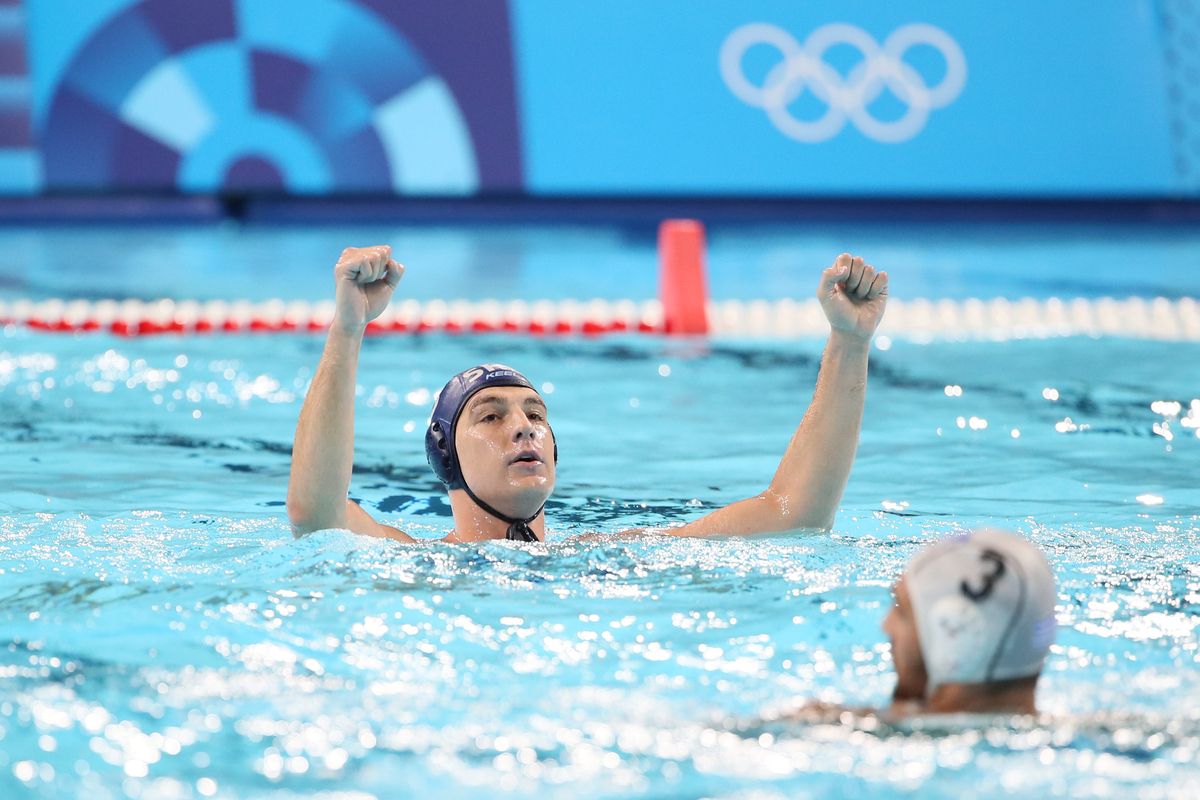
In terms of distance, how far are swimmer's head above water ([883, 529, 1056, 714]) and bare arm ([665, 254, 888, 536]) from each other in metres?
0.99

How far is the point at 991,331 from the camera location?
6.97m

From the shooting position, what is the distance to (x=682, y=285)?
721 centimetres

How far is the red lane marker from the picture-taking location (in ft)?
23.4

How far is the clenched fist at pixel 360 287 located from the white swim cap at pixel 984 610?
4.17 ft

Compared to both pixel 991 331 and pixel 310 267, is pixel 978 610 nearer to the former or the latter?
pixel 991 331

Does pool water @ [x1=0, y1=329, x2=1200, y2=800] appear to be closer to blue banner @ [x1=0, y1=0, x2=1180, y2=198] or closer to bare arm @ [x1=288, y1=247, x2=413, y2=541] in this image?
bare arm @ [x1=288, y1=247, x2=413, y2=541]

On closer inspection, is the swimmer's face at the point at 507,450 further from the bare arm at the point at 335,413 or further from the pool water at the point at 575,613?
the bare arm at the point at 335,413

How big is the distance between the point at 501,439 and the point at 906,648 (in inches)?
49.5


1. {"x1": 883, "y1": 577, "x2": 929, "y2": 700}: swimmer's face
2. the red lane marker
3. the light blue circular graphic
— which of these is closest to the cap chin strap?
{"x1": 883, "y1": 577, "x2": 929, "y2": 700}: swimmer's face

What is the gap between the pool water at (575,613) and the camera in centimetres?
199

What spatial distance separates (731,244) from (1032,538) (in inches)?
307

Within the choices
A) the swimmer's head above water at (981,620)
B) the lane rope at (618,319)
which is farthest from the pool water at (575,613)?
the lane rope at (618,319)

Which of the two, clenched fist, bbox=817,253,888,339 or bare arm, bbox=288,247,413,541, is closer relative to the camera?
bare arm, bbox=288,247,413,541

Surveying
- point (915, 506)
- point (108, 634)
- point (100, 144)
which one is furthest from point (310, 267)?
point (108, 634)
